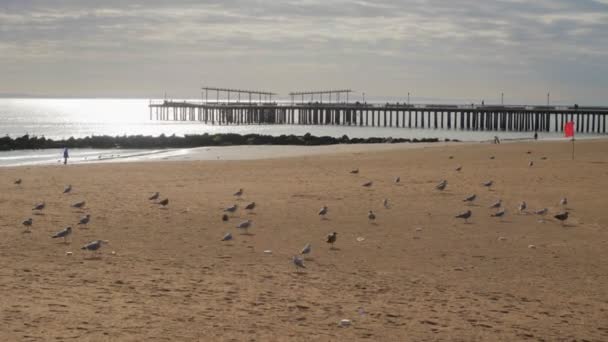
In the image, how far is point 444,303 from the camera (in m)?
7.92

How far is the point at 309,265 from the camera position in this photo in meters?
9.71

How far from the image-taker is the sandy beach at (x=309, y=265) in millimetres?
7074

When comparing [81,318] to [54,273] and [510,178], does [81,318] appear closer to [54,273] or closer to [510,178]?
[54,273]

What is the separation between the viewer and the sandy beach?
7.07m

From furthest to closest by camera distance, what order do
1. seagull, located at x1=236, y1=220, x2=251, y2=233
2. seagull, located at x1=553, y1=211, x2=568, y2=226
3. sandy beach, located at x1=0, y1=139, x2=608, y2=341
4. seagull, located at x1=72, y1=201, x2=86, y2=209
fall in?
seagull, located at x1=72, y1=201, x2=86, y2=209 → seagull, located at x1=553, y1=211, x2=568, y2=226 → seagull, located at x1=236, y1=220, x2=251, y2=233 → sandy beach, located at x1=0, y1=139, x2=608, y2=341

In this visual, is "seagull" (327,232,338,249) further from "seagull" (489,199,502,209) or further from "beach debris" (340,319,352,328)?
"seagull" (489,199,502,209)

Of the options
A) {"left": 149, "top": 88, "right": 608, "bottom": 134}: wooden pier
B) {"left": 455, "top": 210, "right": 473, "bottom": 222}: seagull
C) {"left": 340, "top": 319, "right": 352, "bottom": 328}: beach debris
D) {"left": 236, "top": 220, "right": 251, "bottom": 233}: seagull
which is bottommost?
{"left": 340, "top": 319, "right": 352, "bottom": 328}: beach debris

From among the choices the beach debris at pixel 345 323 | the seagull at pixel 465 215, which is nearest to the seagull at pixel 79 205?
the seagull at pixel 465 215

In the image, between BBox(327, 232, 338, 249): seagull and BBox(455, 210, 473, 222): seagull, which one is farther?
BBox(455, 210, 473, 222): seagull

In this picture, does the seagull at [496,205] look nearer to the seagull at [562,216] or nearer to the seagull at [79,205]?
the seagull at [562,216]

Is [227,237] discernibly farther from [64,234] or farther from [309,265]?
[64,234]

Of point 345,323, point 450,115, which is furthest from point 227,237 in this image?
point 450,115

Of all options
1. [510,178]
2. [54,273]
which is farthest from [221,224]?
[510,178]

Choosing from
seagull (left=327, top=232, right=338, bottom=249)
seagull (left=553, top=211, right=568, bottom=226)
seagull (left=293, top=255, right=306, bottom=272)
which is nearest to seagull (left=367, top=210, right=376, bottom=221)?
seagull (left=327, top=232, right=338, bottom=249)
